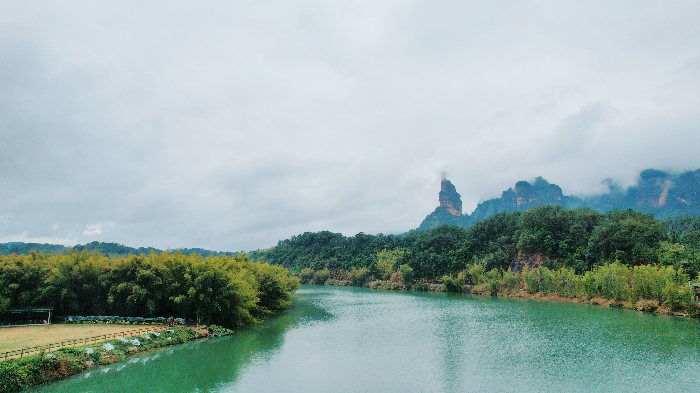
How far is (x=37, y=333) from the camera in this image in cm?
2520

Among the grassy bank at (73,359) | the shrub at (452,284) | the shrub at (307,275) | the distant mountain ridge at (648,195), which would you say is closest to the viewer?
the grassy bank at (73,359)

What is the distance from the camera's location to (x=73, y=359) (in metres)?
19.7

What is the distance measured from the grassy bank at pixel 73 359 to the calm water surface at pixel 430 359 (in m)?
0.72

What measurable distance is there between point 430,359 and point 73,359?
1906cm

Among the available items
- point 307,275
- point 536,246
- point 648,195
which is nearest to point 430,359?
point 536,246

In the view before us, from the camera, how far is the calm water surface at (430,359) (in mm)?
17922

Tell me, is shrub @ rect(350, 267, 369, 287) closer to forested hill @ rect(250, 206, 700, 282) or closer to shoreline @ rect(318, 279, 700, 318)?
forested hill @ rect(250, 206, 700, 282)

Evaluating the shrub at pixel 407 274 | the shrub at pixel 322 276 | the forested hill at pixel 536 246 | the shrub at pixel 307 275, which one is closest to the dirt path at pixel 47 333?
the forested hill at pixel 536 246

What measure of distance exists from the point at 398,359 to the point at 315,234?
367 ft

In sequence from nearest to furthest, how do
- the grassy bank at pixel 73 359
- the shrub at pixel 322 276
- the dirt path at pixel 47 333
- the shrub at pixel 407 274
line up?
1. the grassy bank at pixel 73 359
2. the dirt path at pixel 47 333
3. the shrub at pixel 407 274
4. the shrub at pixel 322 276

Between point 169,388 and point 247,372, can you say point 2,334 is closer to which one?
point 169,388

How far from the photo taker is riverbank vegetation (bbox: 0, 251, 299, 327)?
96.4 ft

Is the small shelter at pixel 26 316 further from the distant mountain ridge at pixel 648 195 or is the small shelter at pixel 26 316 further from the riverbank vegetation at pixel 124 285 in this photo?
the distant mountain ridge at pixel 648 195

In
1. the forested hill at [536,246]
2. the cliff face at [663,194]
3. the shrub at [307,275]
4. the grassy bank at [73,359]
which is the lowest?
the grassy bank at [73,359]
